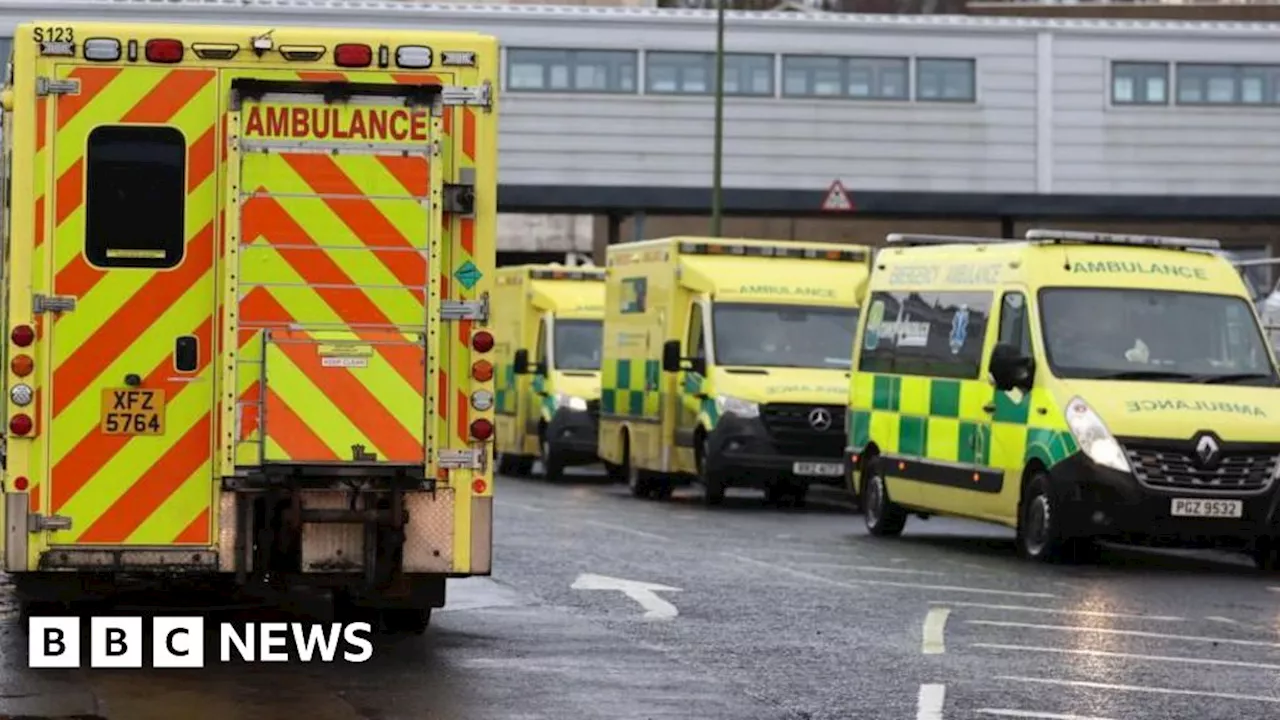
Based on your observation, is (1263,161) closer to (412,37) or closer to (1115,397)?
(1115,397)

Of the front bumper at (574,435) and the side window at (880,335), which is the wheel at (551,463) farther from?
the side window at (880,335)

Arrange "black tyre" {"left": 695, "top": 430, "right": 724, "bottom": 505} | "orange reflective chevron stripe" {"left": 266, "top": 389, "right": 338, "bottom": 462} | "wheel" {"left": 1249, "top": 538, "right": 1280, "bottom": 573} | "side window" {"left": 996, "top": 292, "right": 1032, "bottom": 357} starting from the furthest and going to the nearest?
"black tyre" {"left": 695, "top": 430, "right": 724, "bottom": 505}
"side window" {"left": 996, "top": 292, "right": 1032, "bottom": 357}
"wheel" {"left": 1249, "top": 538, "right": 1280, "bottom": 573}
"orange reflective chevron stripe" {"left": 266, "top": 389, "right": 338, "bottom": 462}

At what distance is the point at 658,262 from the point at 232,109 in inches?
695

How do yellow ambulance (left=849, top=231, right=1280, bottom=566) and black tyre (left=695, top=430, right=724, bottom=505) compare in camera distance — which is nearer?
yellow ambulance (left=849, top=231, right=1280, bottom=566)

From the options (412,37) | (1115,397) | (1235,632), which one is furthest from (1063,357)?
(412,37)

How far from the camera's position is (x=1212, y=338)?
21.5 m

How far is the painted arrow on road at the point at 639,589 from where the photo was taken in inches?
635

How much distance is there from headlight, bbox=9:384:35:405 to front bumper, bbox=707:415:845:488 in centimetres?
1586

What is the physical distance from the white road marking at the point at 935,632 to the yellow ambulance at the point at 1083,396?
3.97m

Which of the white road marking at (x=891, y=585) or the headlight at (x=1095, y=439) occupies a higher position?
the headlight at (x=1095, y=439)

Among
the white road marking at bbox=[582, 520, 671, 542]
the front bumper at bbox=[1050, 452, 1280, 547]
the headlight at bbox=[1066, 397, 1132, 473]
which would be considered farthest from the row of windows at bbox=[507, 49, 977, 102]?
the front bumper at bbox=[1050, 452, 1280, 547]

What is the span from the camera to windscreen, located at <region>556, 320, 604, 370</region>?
36.1m

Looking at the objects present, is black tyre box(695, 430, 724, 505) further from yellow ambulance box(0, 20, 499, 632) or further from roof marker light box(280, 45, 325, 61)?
roof marker light box(280, 45, 325, 61)

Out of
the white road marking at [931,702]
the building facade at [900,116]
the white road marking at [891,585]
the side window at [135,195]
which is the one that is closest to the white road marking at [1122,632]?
the white road marking at [891,585]
